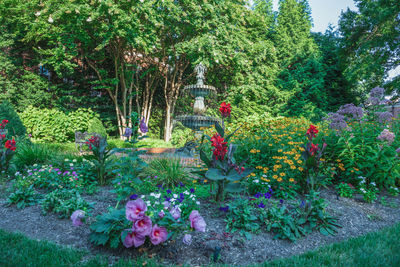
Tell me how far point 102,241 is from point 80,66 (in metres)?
12.0

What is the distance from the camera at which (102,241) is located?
2.02 metres

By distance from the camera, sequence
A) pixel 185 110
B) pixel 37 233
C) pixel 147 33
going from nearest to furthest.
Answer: pixel 37 233 < pixel 147 33 < pixel 185 110

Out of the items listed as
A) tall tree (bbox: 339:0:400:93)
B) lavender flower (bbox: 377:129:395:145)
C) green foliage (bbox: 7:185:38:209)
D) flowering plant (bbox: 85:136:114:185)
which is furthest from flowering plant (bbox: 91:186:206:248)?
tall tree (bbox: 339:0:400:93)

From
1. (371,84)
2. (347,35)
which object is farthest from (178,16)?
(371,84)

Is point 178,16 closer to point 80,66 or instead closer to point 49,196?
point 80,66

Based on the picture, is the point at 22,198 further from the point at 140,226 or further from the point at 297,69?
the point at 297,69

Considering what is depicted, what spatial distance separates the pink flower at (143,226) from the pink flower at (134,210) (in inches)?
1.5

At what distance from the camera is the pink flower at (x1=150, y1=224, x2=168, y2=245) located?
1875 millimetres

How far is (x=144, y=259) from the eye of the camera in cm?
199

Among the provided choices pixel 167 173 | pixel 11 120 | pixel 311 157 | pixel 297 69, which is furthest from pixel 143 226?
pixel 297 69

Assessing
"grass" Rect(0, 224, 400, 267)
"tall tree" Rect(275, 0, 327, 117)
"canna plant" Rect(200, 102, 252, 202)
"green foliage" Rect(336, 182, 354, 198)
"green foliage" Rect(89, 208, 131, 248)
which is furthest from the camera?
"tall tree" Rect(275, 0, 327, 117)

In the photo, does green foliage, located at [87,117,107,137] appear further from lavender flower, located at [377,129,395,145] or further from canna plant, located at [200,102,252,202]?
lavender flower, located at [377,129,395,145]

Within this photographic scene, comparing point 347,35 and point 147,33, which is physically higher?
point 347,35

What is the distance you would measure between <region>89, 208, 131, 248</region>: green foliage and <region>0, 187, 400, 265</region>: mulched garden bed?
13cm
